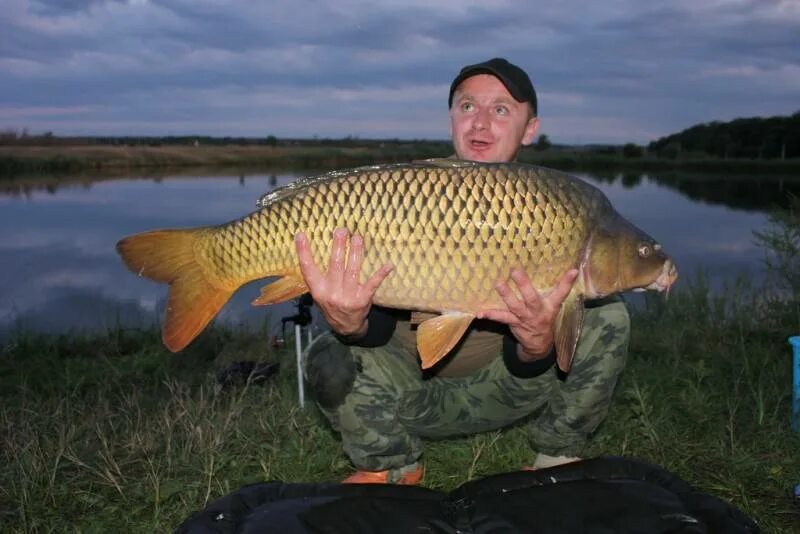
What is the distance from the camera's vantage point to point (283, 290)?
5.55 ft

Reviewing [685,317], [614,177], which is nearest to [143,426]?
[685,317]

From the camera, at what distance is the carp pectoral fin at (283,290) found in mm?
1684

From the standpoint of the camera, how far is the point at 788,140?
20.6 meters

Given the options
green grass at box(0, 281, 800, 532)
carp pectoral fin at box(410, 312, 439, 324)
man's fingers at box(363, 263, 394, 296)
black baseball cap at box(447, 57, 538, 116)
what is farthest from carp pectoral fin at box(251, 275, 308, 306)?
black baseball cap at box(447, 57, 538, 116)

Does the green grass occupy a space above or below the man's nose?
below

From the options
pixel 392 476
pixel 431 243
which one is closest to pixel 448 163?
pixel 431 243

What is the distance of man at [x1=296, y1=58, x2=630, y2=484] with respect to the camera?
1.94m

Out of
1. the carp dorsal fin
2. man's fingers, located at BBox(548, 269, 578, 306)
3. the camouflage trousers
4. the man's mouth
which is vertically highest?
the man's mouth

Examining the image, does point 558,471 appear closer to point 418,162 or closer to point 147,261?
point 418,162

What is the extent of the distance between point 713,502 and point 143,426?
1.67 m

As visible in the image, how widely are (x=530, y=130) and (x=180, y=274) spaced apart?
1.16 meters

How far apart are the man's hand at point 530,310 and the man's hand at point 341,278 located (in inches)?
10.2

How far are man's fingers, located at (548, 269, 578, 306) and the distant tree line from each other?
21629 mm

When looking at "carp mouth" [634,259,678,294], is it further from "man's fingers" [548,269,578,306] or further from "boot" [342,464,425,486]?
"boot" [342,464,425,486]
